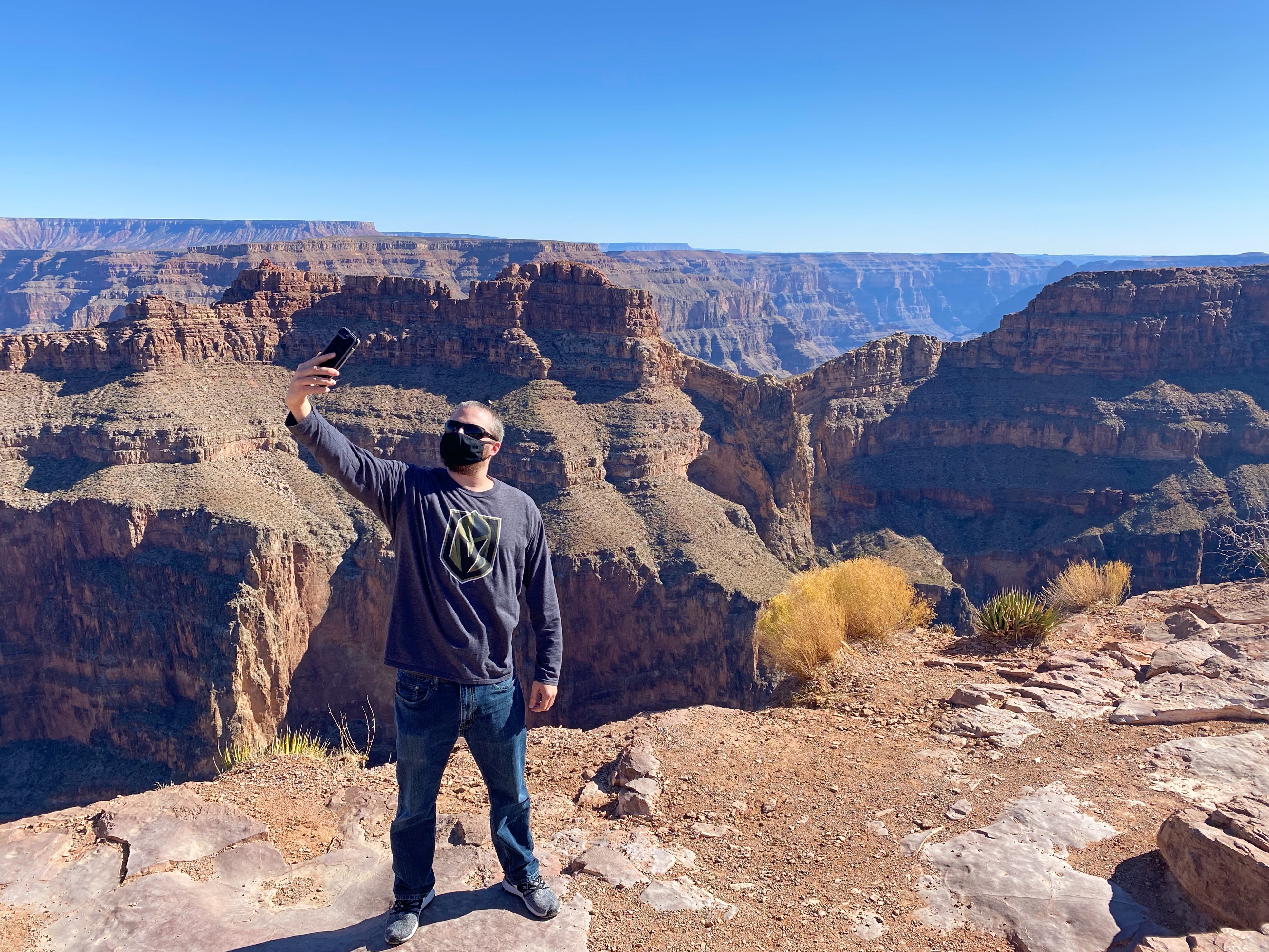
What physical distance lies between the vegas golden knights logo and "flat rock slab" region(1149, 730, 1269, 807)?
701 cm

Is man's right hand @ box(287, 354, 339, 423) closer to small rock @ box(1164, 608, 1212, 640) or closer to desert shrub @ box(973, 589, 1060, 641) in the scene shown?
desert shrub @ box(973, 589, 1060, 641)

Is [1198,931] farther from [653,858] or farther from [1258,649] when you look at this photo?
[1258,649]

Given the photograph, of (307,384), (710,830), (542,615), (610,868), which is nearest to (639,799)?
(710,830)

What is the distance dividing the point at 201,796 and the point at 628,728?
5.08 meters

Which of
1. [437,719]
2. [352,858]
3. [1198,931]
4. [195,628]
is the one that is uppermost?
[437,719]

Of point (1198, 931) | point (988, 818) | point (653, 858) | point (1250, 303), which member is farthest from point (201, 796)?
point (1250, 303)

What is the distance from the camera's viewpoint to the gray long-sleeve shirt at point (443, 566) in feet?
18.6

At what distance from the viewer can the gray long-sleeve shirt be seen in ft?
18.6

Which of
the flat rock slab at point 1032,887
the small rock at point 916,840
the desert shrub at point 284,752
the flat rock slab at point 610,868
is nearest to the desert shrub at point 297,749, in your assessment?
the desert shrub at point 284,752

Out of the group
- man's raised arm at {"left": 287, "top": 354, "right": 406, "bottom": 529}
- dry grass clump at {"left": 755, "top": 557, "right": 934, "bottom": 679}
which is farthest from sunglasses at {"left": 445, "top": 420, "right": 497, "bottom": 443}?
dry grass clump at {"left": 755, "top": 557, "right": 934, "bottom": 679}

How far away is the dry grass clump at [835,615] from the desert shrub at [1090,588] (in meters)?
2.44

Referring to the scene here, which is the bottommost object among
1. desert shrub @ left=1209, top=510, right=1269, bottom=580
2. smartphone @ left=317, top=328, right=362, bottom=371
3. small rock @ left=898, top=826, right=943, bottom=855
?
desert shrub @ left=1209, top=510, right=1269, bottom=580

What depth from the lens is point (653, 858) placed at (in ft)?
23.8

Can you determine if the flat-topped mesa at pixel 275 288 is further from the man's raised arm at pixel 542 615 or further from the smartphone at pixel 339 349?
the man's raised arm at pixel 542 615
